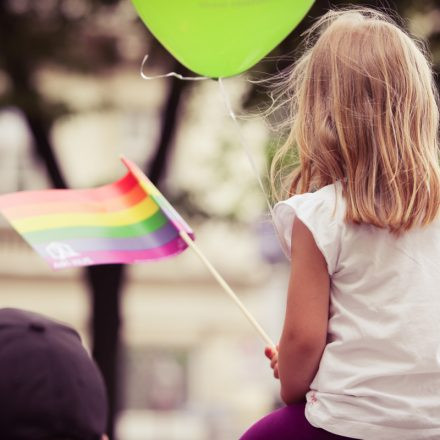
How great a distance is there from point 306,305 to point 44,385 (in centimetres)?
69

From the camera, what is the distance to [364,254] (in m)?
2.37

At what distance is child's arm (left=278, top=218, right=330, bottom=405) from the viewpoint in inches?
93.2

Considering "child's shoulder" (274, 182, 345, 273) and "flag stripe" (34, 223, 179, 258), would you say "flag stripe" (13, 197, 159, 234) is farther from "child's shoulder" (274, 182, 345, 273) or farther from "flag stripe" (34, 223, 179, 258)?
"child's shoulder" (274, 182, 345, 273)

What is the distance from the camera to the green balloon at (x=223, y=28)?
2.89 m

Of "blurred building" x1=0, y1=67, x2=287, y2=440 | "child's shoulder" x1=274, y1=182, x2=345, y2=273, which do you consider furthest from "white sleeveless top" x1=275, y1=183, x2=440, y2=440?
"blurred building" x1=0, y1=67, x2=287, y2=440

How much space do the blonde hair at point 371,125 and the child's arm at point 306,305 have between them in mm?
114

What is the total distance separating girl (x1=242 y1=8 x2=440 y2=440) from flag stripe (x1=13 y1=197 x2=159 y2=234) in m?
0.85

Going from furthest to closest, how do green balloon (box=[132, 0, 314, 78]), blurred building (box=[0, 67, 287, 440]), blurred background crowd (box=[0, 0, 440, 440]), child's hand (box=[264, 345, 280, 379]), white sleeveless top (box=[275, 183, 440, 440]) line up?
blurred building (box=[0, 67, 287, 440]), blurred background crowd (box=[0, 0, 440, 440]), green balloon (box=[132, 0, 314, 78]), child's hand (box=[264, 345, 280, 379]), white sleeveless top (box=[275, 183, 440, 440])

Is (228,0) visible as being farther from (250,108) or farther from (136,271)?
(136,271)

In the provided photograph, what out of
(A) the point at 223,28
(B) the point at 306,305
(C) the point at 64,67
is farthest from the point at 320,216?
A: (C) the point at 64,67

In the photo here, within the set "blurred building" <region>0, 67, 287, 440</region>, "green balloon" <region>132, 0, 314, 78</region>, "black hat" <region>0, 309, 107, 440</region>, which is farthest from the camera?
"blurred building" <region>0, 67, 287, 440</region>

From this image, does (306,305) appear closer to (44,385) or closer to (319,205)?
(319,205)

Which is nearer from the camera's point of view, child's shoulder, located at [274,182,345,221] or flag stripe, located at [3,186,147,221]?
child's shoulder, located at [274,182,345,221]

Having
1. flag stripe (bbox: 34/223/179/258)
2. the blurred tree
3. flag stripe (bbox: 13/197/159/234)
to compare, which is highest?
flag stripe (bbox: 13/197/159/234)
